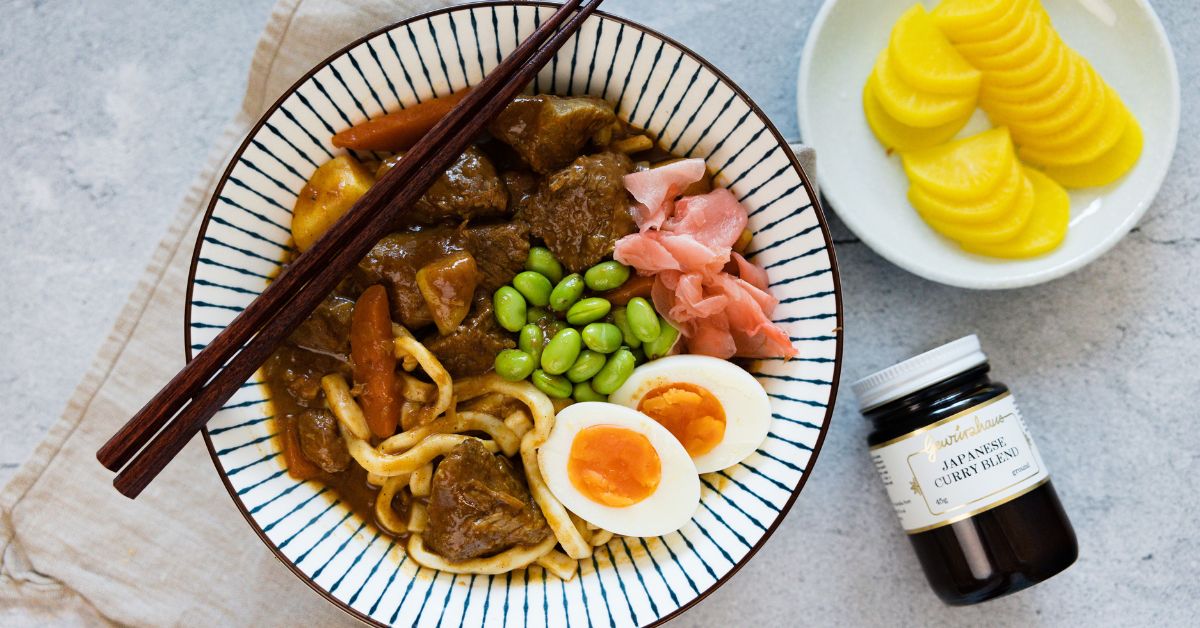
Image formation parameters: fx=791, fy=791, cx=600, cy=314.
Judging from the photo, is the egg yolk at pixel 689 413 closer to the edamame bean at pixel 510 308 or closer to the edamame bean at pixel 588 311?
the edamame bean at pixel 588 311

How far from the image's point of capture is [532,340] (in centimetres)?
206

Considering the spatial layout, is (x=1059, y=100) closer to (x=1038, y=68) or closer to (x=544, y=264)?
(x=1038, y=68)

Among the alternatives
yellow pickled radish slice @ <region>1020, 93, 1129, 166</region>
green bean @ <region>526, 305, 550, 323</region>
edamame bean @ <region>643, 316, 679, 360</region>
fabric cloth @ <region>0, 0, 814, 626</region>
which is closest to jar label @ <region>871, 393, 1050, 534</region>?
edamame bean @ <region>643, 316, 679, 360</region>

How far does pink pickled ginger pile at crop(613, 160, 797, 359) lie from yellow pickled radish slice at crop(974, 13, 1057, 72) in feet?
3.13

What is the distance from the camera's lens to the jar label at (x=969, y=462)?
83.9 inches

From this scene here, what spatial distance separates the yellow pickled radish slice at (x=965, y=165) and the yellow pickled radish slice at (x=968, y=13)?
332mm

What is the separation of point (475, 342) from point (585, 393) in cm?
32

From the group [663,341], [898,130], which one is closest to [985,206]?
[898,130]

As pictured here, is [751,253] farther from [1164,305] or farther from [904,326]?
[1164,305]

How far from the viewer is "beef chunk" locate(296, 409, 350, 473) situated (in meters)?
2.08

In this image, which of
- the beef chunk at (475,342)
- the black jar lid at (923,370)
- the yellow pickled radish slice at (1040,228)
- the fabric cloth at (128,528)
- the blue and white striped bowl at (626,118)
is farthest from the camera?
the yellow pickled radish slice at (1040,228)

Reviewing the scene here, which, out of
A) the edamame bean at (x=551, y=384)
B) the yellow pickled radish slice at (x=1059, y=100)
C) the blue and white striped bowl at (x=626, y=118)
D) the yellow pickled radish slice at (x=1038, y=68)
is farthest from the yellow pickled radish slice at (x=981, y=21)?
the edamame bean at (x=551, y=384)

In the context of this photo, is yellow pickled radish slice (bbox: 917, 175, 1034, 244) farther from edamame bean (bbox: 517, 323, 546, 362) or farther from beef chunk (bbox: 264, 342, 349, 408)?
beef chunk (bbox: 264, 342, 349, 408)

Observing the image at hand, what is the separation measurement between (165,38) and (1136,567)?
3455 mm
